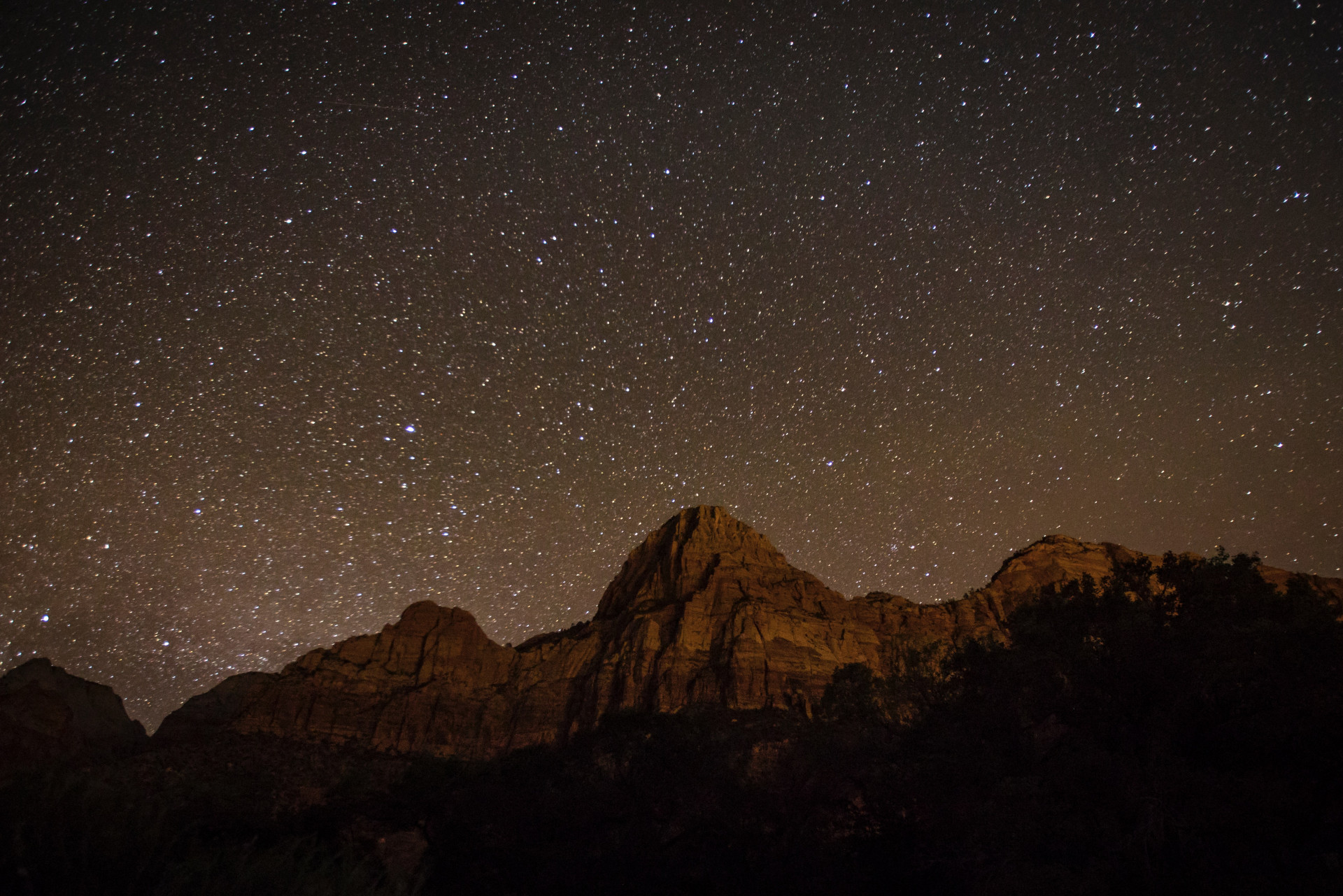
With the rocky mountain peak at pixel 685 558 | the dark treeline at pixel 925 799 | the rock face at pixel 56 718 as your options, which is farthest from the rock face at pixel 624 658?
the dark treeline at pixel 925 799

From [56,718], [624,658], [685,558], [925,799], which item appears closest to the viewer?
[925,799]

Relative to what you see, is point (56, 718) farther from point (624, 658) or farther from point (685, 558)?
point (685, 558)

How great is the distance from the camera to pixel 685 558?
10831 cm

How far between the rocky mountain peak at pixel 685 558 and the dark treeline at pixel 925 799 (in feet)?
249

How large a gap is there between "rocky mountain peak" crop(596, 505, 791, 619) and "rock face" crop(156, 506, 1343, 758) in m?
0.35

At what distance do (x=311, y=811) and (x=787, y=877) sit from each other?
1555cm

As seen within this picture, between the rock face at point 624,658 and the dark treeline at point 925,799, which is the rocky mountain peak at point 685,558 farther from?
the dark treeline at point 925,799

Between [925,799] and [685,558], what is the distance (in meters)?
91.4

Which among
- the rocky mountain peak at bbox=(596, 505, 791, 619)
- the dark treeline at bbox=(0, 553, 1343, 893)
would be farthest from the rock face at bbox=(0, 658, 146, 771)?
the rocky mountain peak at bbox=(596, 505, 791, 619)

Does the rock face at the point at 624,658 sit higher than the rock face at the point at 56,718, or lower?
higher

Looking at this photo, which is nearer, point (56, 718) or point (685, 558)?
point (56, 718)

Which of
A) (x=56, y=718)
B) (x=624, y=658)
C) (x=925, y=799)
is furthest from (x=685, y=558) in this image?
(x=925, y=799)

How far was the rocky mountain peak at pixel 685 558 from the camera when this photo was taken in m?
104

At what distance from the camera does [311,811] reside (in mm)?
22547
